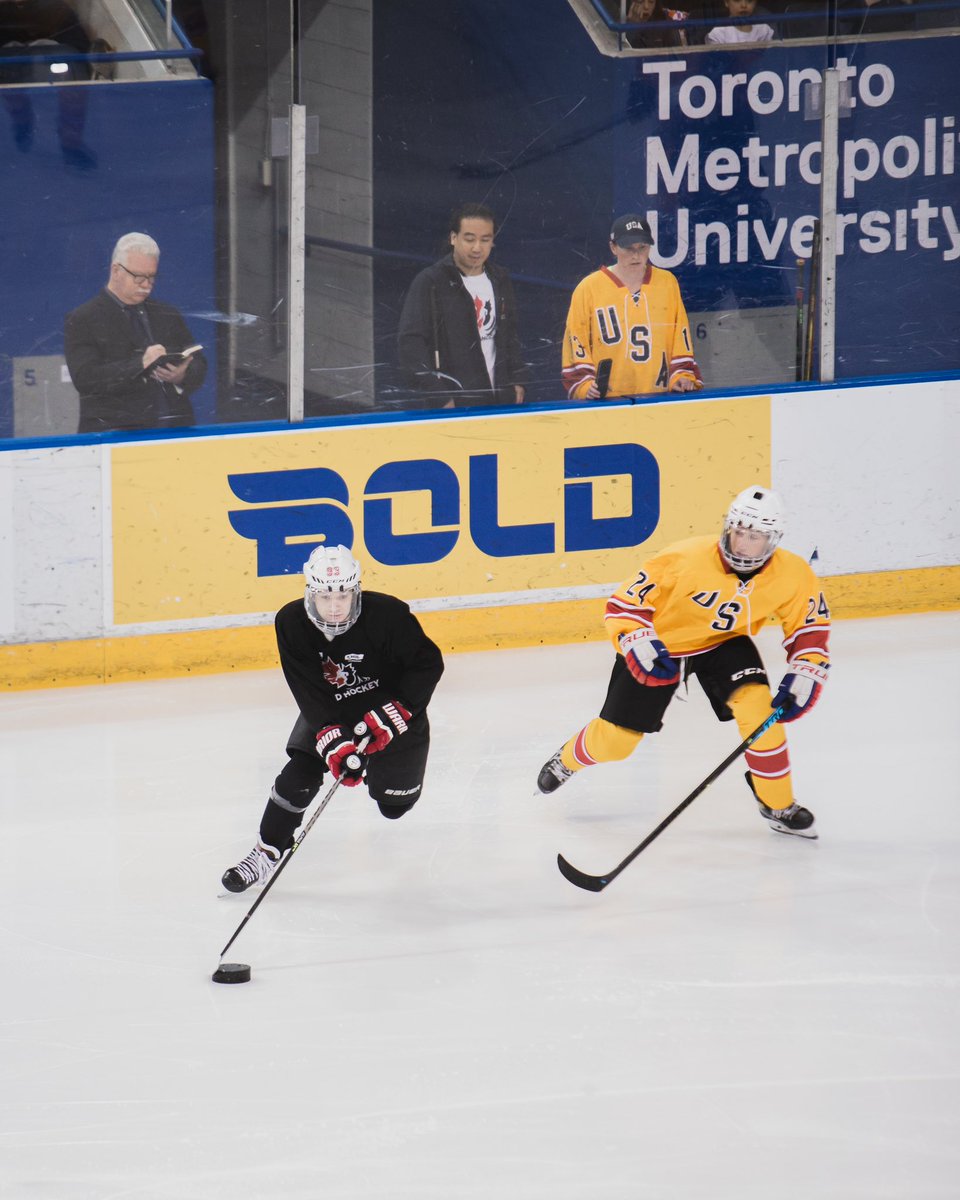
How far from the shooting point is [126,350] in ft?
20.0

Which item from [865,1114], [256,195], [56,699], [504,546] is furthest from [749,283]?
[865,1114]

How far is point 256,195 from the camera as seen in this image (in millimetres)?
6199

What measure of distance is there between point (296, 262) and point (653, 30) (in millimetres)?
1601

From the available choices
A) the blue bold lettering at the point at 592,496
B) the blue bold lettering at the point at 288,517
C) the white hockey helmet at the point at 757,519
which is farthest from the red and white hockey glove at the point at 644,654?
the blue bold lettering at the point at 592,496

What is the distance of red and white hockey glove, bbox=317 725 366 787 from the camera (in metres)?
4.14

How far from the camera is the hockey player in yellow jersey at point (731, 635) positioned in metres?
4.44

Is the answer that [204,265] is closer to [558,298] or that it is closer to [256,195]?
[256,195]

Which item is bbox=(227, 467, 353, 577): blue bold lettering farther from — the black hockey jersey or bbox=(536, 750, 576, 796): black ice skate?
the black hockey jersey

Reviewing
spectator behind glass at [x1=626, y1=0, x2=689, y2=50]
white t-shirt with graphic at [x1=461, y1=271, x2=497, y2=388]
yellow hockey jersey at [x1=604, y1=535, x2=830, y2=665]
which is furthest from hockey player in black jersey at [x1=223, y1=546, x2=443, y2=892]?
spectator behind glass at [x1=626, y1=0, x2=689, y2=50]

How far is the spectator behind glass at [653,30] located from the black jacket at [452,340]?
3.24 ft

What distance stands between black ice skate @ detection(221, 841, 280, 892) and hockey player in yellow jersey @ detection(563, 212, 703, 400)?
276 centimetres

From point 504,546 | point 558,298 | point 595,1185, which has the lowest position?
point 595,1185

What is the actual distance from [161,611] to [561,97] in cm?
232

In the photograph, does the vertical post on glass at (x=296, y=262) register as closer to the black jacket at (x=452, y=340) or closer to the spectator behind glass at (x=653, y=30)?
the black jacket at (x=452, y=340)
